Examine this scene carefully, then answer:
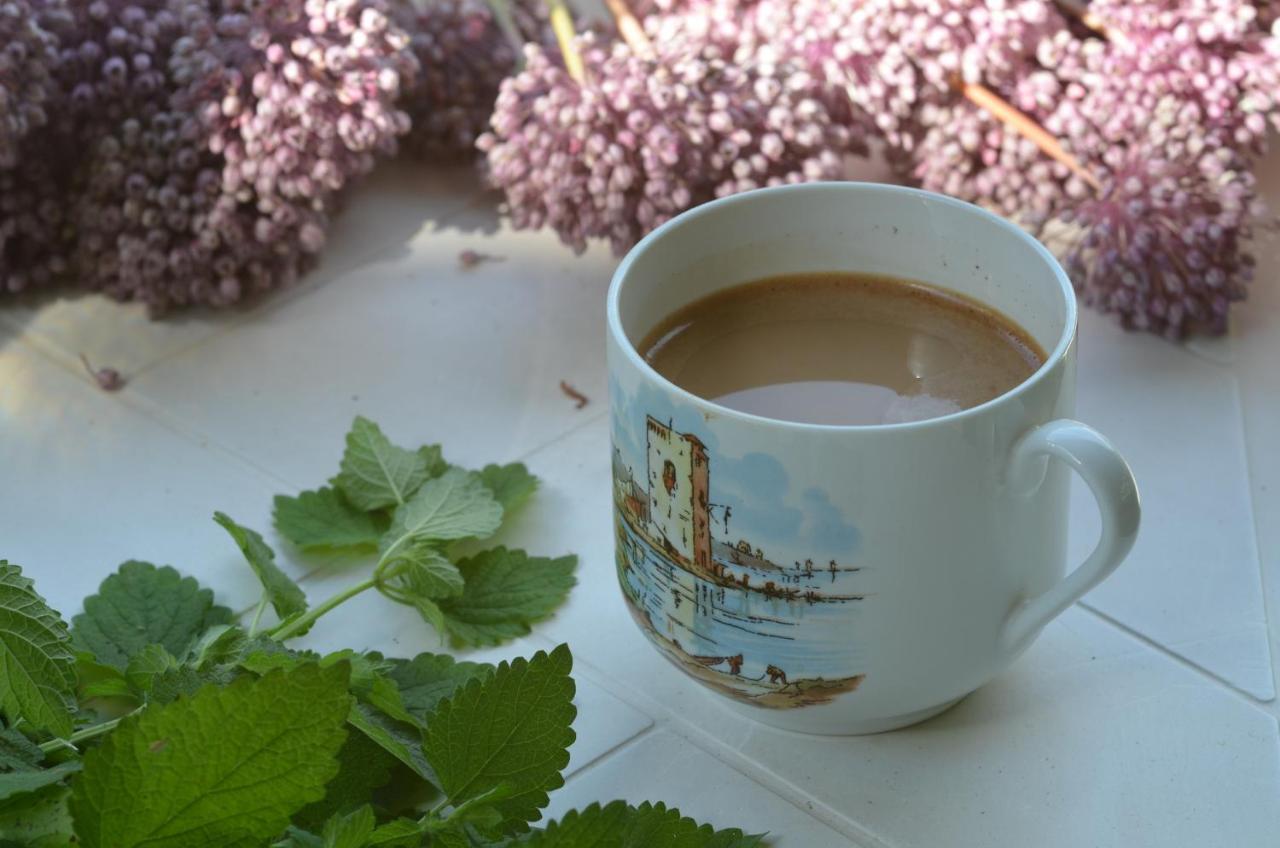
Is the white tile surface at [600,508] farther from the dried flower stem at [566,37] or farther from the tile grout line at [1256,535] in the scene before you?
the dried flower stem at [566,37]

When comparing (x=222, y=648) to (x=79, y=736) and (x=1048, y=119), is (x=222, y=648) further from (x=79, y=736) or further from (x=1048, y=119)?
(x=1048, y=119)

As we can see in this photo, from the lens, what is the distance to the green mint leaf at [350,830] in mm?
499

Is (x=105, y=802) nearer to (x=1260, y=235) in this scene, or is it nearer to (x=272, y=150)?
(x=272, y=150)

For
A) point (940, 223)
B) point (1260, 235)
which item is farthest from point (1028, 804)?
point (1260, 235)

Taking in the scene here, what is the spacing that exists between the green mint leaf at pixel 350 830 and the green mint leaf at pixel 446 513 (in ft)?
0.65

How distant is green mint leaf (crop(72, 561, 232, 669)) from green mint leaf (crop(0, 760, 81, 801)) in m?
0.12

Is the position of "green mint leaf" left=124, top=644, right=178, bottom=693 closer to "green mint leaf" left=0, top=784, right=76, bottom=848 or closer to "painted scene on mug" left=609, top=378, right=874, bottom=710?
"green mint leaf" left=0, top=784, right=76, bottom=848

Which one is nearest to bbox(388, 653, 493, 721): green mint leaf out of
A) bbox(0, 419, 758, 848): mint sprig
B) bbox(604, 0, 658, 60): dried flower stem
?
bbox(0, 419, 758, 848): mint sprig

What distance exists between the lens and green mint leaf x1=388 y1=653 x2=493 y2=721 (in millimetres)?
632

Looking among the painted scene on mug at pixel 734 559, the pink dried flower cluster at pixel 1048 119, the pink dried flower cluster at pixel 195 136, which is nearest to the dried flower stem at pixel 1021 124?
the pink dried flower cluster at pixel 1048 119

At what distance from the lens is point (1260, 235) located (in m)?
0.94

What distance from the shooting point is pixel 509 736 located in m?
0.56

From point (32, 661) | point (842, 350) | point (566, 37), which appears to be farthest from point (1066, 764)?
point (566, 37)

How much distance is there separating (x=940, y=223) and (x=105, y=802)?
380 mm
